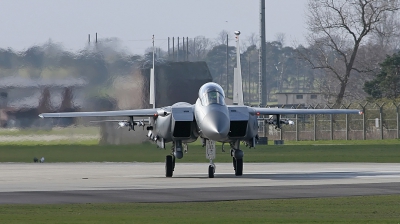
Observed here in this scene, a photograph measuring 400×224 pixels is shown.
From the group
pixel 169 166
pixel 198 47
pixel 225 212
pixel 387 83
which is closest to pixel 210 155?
pixel 169 166

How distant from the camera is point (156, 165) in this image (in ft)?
117

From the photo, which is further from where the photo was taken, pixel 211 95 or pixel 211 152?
pixel 211 152

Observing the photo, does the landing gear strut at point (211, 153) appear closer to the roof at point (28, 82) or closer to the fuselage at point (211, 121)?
the fuselage at point (211, 121)

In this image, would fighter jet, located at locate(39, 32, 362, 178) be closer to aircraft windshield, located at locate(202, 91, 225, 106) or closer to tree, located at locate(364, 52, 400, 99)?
aircraft windshield, located at locate(202, 91, 225, 106)

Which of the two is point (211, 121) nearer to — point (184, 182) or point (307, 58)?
point (184, 182)

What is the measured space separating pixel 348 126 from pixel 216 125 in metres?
36.4

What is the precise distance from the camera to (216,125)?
25172mm

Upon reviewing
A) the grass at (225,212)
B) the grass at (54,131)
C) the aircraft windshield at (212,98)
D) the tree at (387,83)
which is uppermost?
the tree at (387,83)

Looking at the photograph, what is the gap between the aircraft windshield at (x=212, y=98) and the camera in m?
25.9

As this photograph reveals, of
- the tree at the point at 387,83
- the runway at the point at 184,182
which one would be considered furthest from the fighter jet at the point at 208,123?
the tree at the point at 387,83

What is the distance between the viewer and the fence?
58.5m

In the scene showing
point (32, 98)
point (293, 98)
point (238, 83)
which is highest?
point (293, 98)

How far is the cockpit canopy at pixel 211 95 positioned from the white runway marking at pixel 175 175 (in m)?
2.32

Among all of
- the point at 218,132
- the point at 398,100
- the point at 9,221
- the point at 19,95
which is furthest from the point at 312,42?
the point at 9,221
